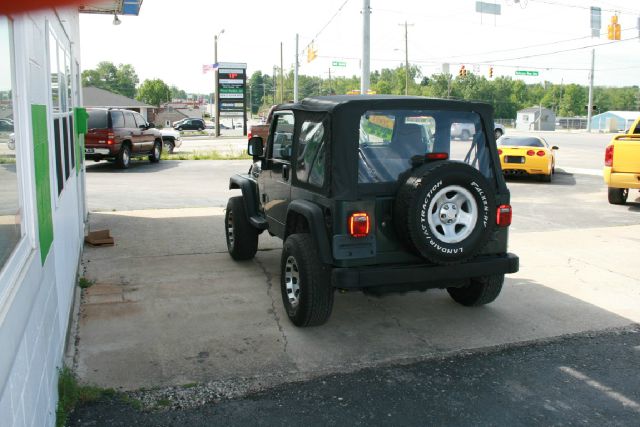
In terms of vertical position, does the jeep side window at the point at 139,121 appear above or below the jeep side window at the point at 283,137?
above

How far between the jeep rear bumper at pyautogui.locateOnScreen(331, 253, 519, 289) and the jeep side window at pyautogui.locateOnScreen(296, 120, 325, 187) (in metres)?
0.80

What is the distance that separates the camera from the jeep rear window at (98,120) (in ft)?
63.5

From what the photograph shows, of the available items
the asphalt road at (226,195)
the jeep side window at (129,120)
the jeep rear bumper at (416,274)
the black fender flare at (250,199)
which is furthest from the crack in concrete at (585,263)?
the jeep side window at (129,120)

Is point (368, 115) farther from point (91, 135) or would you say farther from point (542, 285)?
point (91, 135)

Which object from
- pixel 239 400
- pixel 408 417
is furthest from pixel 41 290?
pixel 408 417

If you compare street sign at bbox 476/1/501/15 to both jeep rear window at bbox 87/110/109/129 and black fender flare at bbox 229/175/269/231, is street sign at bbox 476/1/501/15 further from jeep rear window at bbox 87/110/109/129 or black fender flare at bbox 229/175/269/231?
black fender flare at bbox 229/175/269/231

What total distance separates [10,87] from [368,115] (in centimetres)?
285

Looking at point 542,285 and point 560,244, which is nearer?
point 542,285

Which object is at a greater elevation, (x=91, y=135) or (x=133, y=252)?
(x=91, y=135)

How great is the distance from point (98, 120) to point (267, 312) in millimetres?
15667

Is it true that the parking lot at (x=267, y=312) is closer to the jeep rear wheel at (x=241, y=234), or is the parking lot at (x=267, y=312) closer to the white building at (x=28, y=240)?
the jeep rear wheel at (x=241, y=234)

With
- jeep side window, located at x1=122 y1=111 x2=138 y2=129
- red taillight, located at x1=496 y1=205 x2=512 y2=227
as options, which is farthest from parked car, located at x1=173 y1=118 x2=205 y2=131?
red taillight, located at x1=496 y1=205 x2=512 y2=227

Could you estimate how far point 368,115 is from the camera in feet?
16.6

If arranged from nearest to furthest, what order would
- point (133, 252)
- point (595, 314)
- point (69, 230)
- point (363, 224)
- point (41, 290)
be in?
1. point (41, 290)
2. point (363, 224)
3. point (595, 314)
4. point (69, 230)
5. point (133, 252)
